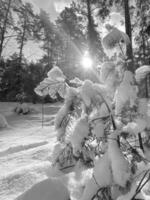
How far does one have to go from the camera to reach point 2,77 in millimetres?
17719

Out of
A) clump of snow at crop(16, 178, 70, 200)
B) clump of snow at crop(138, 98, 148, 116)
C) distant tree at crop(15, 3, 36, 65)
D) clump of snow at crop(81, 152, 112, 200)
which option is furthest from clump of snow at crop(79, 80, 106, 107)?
distant tree at crop(15, 3, 36, 65)

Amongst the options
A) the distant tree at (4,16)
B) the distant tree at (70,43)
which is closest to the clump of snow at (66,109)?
the distant tree at (4,16)

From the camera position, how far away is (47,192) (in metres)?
1.44

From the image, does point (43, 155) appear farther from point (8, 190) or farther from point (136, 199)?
point (136, 199)

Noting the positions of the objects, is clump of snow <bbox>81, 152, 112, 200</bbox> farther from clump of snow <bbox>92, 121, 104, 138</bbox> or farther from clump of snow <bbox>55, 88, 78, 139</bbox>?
clump of snow <bbox>55, 88, 78, 139</bbox>

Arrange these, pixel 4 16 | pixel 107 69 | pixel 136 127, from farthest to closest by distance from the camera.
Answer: pixel 4 16, pixel 107 69, pixel 136 127

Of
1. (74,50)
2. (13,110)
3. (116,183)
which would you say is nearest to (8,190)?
(116,183)

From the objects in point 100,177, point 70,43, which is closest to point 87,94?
point 100,177

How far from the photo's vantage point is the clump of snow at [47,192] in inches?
55.2

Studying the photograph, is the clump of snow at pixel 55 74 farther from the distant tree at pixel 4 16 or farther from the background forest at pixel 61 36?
the distant tree at pixel 4 16

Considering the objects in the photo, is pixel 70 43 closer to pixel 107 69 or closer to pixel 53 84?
pixel 53 84

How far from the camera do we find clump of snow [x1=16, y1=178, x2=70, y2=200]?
1.40 metres

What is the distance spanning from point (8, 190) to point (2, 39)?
13.7m

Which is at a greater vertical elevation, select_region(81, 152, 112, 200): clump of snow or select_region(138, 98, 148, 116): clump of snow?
select_region(138, 98, 148, 116): clump of snow
